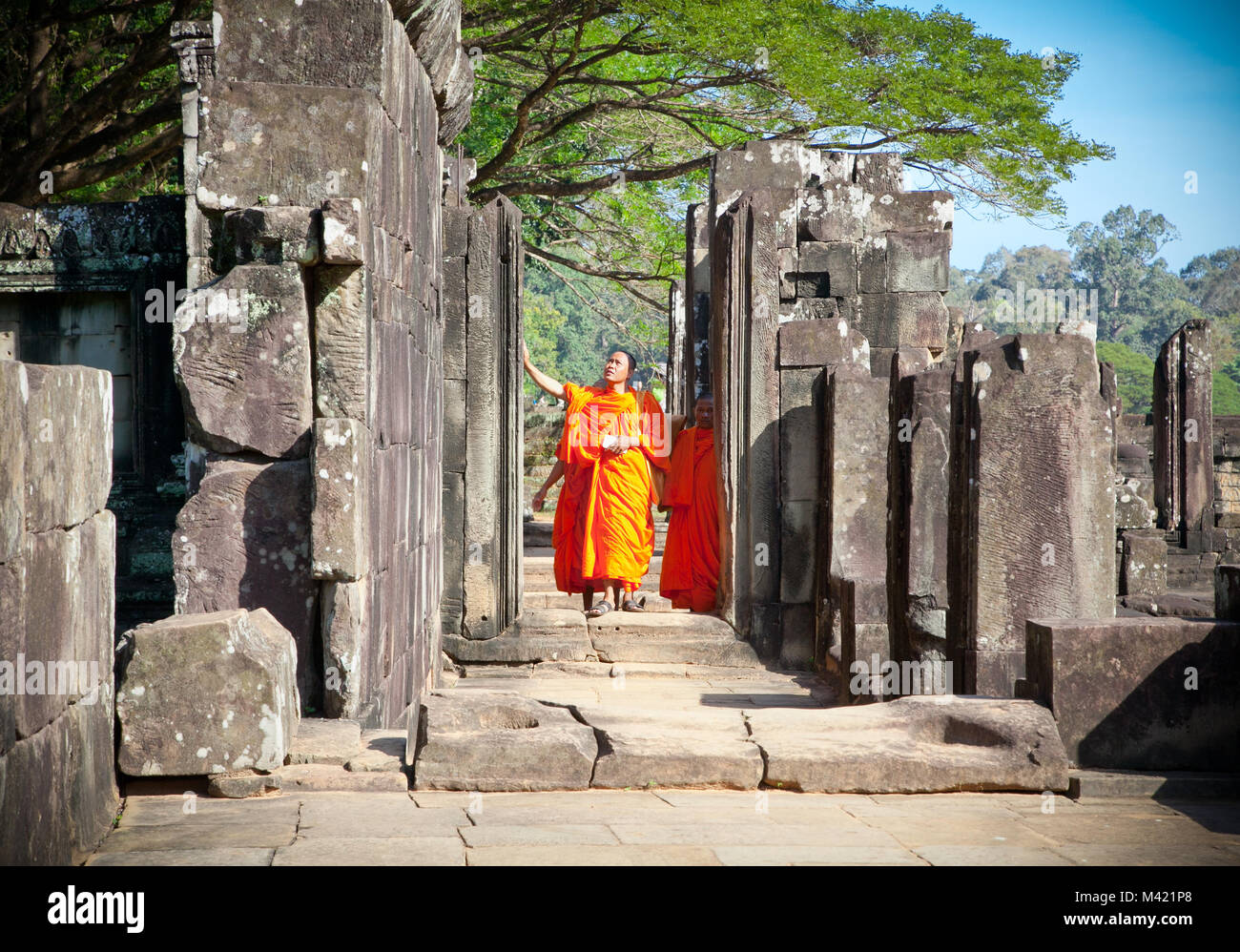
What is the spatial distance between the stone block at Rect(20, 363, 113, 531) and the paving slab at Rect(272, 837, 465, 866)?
3.46 feet

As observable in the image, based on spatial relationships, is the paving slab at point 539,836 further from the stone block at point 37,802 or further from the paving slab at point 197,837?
the stone block at point 37,802

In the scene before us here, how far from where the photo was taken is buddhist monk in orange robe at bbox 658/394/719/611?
9.88m

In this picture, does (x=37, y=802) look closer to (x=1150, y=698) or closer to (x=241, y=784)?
(x=241, y=784)

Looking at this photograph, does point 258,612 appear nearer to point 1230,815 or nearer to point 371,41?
point 371,41

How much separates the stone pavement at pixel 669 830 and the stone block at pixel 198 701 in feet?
0.46

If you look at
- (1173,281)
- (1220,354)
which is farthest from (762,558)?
(1173,281)

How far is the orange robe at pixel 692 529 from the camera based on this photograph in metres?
9.88

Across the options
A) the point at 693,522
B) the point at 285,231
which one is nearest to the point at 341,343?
the point at 285,231

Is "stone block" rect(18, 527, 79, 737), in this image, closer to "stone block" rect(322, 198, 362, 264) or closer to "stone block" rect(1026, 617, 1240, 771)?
"stone block" rect(322, 198, 362, 264)

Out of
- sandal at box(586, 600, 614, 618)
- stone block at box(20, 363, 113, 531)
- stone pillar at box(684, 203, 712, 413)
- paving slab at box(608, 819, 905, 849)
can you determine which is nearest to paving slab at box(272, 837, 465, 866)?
paving slab at box(608, 819, 905, 849)

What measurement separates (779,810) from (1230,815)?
1487mm

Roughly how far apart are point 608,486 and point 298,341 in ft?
16.9

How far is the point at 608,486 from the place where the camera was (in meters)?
9.66

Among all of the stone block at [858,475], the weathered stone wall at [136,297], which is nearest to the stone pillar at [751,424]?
the stone block at [858,475]
